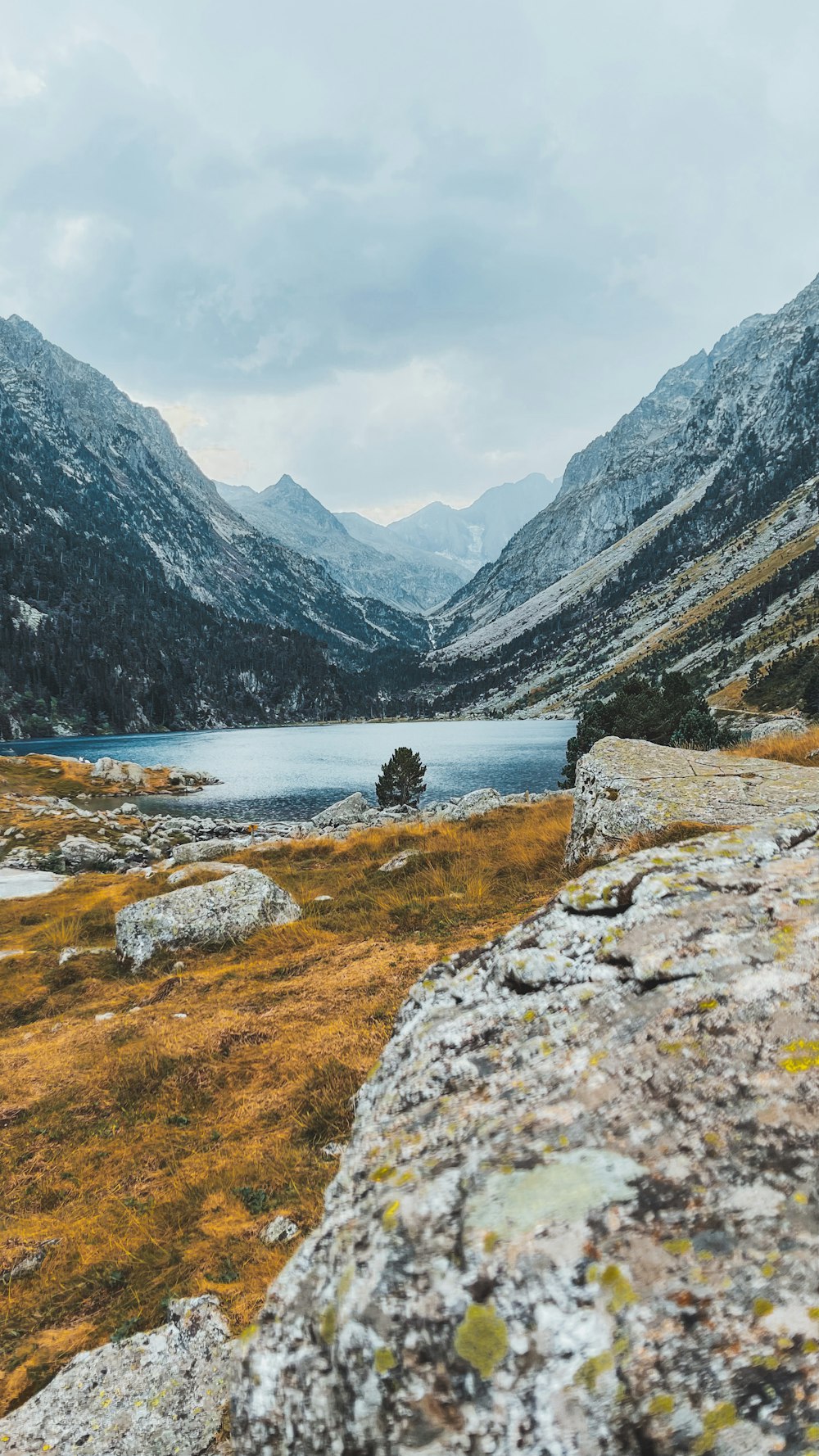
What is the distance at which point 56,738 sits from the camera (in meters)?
161

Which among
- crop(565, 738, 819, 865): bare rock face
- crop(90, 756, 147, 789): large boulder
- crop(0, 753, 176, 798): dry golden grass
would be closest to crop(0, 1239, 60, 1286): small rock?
crop(565, 738, 819, 865): bare rock face

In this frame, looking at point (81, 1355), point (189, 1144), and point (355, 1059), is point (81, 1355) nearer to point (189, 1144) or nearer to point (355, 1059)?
point (189, 1144)

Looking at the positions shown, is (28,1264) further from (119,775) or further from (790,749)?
(119,775)

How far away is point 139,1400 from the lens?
3.50 m

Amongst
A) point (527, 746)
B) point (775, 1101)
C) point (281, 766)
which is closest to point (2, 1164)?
point (775, 1101)

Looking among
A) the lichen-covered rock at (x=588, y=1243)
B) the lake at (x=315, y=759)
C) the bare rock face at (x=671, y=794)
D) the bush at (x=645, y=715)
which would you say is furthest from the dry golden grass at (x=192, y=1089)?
the lake at (x=315, y=759)

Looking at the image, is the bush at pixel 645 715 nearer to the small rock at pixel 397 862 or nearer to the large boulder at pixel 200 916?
the small rock at pixel 397 862

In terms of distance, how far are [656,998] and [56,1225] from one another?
18.2 ft

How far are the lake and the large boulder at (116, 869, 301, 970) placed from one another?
153 feet

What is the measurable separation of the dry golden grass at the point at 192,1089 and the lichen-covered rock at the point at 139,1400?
0.22 metres

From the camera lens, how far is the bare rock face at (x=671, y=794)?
8.61 metres

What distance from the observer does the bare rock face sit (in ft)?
28.2

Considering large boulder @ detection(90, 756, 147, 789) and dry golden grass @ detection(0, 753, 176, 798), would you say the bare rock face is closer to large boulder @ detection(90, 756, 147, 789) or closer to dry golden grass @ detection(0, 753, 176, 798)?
dry golden grass @ detection(0, 753, 176, 798)

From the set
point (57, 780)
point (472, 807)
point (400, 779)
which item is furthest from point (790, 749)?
point (57, 780)
